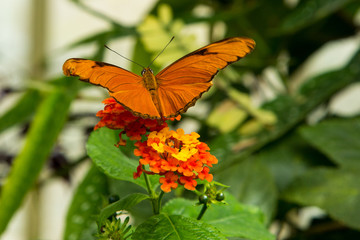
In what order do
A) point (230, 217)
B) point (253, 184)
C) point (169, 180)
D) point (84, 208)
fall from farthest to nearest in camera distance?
point (253, 184), point (84, 208), point (230, 217), point (169, 180)

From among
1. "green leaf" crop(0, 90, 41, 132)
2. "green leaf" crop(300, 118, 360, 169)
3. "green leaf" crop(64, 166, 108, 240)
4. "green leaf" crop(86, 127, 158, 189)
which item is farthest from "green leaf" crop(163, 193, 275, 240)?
Answer: "green leaf" crop(0, 90, 41, 132)

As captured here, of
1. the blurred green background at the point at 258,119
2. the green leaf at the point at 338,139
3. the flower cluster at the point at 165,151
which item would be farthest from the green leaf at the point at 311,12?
the flower cluster at the point at 165,151

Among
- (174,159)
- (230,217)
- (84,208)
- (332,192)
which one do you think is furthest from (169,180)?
(332,192)

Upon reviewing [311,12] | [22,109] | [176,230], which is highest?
[311,12]

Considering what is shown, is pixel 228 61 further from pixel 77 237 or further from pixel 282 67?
pixel 282 67

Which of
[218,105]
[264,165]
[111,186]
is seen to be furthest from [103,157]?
[218,105]

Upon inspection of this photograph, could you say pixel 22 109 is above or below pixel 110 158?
above

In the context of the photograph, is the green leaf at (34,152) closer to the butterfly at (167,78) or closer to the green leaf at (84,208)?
the green leaf at (84,208)

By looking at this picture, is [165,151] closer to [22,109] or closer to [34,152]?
[34,152]
